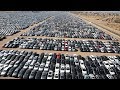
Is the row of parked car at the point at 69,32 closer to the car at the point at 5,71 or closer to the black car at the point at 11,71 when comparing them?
the car at the point at 5,71

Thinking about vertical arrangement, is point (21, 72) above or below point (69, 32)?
above

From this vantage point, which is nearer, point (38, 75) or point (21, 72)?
point (38, 75)

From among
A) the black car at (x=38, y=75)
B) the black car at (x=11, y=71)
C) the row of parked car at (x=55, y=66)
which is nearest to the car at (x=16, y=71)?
the row of parked car at (x=55, y=66)

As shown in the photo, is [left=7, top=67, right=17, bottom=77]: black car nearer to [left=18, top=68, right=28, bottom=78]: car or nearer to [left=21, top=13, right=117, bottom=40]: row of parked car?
[left=18, top=68, right=28, bottom=78]: car

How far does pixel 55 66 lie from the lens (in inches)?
1850

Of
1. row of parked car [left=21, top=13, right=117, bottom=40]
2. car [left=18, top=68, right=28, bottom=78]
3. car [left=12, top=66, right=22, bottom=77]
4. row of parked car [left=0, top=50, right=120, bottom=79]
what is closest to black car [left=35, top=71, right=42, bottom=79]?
row of parked car [left=0, top=50, right=120, bottom=79]

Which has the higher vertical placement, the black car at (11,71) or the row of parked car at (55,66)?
the black car at (11,71)

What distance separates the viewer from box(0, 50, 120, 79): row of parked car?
40688mm

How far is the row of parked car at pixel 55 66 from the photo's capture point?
1602 inches

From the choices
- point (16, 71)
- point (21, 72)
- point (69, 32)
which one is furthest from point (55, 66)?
point (69, 32)

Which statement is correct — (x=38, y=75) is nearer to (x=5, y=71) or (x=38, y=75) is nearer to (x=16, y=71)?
(x=16, y=71)

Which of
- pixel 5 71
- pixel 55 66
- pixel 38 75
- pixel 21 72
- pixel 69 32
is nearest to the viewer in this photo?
pixel 38 75
